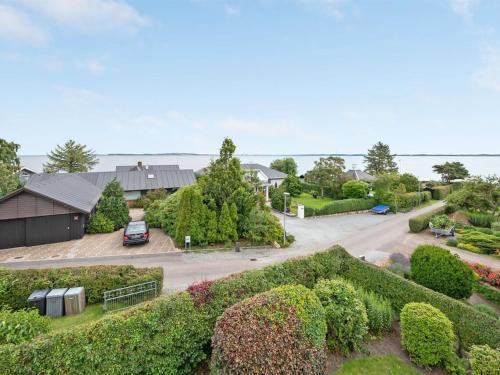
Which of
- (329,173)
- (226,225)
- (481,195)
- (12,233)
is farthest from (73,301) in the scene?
(329,173)

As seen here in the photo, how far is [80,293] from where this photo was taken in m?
10.3

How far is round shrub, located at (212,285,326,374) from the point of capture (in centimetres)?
534

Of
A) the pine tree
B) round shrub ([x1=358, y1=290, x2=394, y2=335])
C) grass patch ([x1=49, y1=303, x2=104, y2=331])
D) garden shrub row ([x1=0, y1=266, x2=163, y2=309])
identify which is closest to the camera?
round shrub ([x1=358, y1=290, x2=394, y2=335])

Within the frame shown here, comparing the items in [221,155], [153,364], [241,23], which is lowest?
[153,364]

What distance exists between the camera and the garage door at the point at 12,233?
57.6 feet

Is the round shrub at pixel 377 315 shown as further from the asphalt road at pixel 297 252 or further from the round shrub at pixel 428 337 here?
the asphalt road at pixel 297 252

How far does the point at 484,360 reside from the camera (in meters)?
6.35

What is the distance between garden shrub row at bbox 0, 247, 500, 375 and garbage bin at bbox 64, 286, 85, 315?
5192 mm

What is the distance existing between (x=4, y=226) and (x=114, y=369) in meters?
18.0

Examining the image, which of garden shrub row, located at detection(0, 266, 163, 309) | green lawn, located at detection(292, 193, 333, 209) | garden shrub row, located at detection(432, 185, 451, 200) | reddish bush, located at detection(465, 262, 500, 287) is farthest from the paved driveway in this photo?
garden shrub row, located at detection(432, 185, 451, 200)

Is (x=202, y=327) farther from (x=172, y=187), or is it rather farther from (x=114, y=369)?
(x=172, y=187)

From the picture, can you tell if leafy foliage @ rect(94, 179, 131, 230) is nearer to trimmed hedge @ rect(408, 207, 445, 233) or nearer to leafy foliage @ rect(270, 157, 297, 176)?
trimmed hedge @ rect(408, 207, 445, 233)

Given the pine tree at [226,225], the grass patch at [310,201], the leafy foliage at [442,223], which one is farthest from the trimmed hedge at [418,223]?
Answer: the pine tree at [226,225]

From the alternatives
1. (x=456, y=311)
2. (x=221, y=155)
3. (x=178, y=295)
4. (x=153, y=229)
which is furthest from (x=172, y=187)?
(x=456, y=311)
